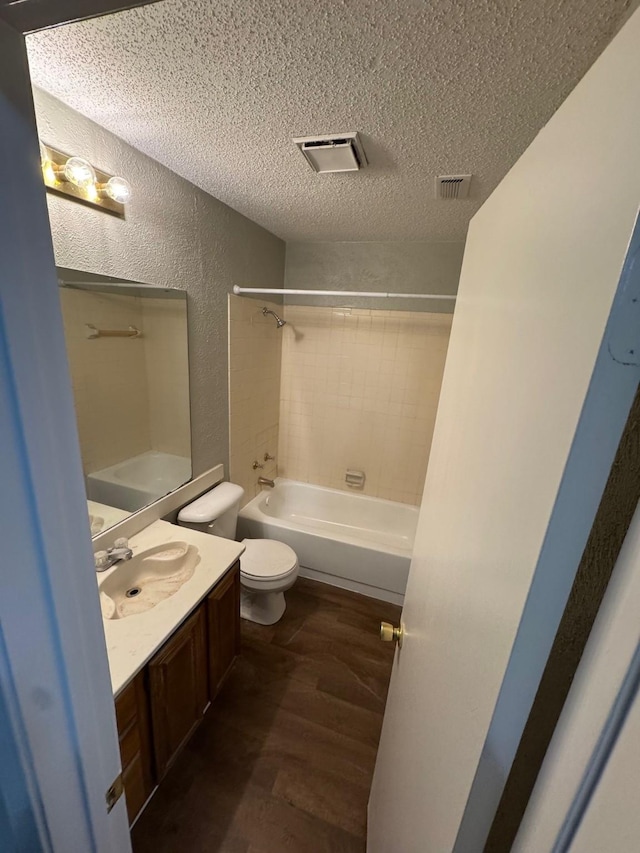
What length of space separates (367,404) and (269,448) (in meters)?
0.94

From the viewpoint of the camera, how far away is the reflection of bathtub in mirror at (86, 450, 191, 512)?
56.2 inches

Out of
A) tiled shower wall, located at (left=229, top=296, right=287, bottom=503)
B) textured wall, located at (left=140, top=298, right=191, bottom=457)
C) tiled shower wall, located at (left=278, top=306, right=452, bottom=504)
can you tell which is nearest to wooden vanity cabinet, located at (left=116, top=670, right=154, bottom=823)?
textured wall, located at (left=140, top=298, right=191, bottom=457)

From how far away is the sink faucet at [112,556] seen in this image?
4.26 ft

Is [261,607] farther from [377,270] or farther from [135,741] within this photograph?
→ [377,270]

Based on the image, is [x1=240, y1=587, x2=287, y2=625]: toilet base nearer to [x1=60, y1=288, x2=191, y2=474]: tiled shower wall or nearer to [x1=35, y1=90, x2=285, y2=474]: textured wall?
[x1=35, y1=90, x2=285, y2=474]: textured wall

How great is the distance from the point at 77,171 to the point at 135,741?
1.87 m

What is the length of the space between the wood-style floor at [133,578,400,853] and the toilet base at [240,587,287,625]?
44mm

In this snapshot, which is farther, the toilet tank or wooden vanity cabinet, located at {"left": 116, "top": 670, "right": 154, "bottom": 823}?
the toilet tank

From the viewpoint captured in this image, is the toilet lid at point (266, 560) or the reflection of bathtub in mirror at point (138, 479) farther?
the toilet lid at point (266, 560)

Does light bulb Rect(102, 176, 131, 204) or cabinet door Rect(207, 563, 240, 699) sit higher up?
light bulb Rect(102, 176, 131, 204)

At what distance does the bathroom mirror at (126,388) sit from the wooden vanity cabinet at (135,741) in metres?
0.65

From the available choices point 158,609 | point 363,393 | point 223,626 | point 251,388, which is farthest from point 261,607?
point 363,393

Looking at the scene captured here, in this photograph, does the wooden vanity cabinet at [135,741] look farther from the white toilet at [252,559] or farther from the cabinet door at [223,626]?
the white toilet at [252,559]

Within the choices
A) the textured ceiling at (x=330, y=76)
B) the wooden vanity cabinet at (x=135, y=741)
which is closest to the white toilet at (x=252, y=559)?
the wooden vanity cabinet at (x=135, y=741)
